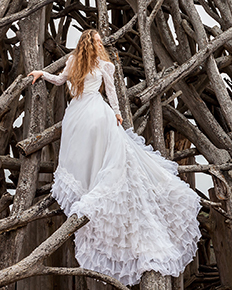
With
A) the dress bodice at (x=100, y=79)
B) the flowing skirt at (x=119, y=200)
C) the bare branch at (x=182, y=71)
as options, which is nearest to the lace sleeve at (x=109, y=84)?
the dress bodice at (x=100, y=79)

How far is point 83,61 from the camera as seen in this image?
3.34 m

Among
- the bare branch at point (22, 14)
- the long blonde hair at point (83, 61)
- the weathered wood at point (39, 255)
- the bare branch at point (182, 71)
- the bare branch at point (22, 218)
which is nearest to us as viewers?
the weathered wood at point (39, 255)

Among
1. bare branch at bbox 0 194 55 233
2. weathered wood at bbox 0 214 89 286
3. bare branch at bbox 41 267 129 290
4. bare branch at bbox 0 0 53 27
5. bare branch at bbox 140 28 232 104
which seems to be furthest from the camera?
bare branch at bbox 140 28 232 104

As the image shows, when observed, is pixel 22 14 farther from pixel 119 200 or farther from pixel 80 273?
pixel 80 273

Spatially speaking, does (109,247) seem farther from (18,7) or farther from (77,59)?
(18,7)

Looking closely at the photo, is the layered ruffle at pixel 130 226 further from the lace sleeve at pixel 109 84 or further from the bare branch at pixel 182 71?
the bare branch at pixel 182 71

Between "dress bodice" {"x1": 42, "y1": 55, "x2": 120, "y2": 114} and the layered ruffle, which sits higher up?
"dress bodice" {"x1": 42, "y1": 55, "x2": 120, "y2": 114}

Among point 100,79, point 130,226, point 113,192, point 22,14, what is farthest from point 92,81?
point 22,14

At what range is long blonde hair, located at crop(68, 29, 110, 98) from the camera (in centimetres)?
331

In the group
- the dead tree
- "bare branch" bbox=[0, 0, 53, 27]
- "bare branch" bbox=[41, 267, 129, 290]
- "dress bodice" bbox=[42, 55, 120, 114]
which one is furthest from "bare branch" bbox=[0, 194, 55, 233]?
"bare branch" bbox=[0, 0, 53, 27]

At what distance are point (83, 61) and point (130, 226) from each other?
4.33ft

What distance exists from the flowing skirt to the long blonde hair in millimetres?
131

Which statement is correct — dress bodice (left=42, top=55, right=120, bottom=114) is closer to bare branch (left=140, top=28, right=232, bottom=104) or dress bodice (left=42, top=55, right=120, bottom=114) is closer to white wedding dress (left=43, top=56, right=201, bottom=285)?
white wedding dress (left=43, top=56, right=201, bottom=285)

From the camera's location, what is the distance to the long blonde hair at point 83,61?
3309mm
